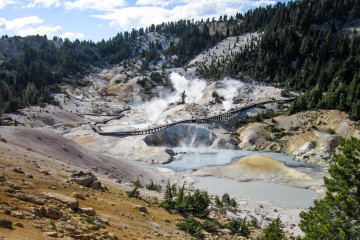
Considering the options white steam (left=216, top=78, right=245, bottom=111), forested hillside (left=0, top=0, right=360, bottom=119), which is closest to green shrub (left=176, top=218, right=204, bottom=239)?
forested hillside (left=0, top=0, right=360, bottom=119)

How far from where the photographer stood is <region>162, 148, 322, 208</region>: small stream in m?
34.0

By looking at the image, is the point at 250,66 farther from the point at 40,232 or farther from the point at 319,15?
the point at 40,232

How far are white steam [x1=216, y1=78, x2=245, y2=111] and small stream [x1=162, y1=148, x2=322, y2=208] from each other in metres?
33.4

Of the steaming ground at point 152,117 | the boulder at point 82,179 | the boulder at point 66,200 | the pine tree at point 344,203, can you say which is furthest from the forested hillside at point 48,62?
the pine tree at point 344,203

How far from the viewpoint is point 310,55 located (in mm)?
107812

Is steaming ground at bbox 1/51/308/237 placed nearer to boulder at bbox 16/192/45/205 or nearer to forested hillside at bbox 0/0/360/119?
forested hillside at bbox 0/0/360/119

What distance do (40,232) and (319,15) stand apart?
485 ft

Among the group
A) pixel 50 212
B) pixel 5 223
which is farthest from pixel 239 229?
pixel 5 223

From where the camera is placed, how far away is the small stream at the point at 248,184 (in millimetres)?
34031

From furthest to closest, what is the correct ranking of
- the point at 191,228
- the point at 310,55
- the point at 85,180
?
the point at 310,55 < the point at 85,180 < the point at 191,228

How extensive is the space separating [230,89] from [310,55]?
133 ft

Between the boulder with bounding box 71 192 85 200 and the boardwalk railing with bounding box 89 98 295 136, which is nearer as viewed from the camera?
the boulder with bounding box 71 192 85 200

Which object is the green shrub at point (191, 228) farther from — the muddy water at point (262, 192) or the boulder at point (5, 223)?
the muddy water at point (262, 192)

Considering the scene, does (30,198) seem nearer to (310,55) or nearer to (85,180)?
(85,180)
